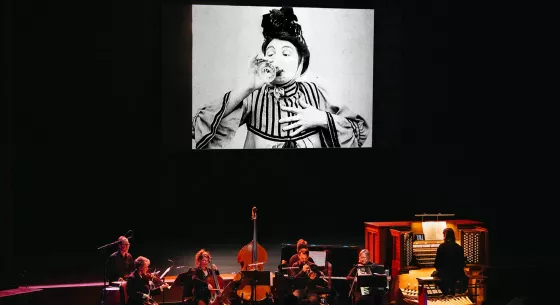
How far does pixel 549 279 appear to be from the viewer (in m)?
10.1

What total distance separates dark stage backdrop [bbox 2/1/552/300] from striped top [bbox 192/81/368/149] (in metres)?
0.42

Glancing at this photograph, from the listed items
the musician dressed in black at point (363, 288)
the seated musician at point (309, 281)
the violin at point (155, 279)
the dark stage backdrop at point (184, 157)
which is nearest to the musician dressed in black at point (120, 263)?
the violin at point (155, 279)

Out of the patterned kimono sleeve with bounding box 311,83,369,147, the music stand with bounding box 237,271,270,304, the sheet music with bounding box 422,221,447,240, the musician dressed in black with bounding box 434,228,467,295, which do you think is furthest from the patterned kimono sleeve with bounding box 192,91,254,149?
the musician dressed in black with bounding box 434,228,467,295

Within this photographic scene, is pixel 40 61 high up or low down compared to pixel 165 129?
up

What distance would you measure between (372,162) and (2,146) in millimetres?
6098

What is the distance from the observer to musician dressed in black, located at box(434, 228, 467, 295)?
891 cm

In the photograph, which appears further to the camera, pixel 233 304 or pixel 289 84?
pixel 289 84

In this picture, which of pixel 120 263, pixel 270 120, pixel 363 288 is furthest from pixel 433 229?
pixel 270 120

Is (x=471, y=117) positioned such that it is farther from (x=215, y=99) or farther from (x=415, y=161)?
(x=215, y=99)

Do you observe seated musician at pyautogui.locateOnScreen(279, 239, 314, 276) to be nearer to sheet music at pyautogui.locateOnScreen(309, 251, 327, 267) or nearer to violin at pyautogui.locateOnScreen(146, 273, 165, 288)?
sheet music at pyautogui.locateOnScreen(309, 251, 327, 267)

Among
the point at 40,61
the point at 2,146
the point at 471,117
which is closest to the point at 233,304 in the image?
the point at 2,146

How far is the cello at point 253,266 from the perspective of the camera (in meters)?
8.98

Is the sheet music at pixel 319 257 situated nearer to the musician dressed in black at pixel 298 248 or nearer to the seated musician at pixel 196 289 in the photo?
the musician dressed in black at pixel 298 248

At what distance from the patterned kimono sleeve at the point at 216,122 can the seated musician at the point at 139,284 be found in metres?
4.25
